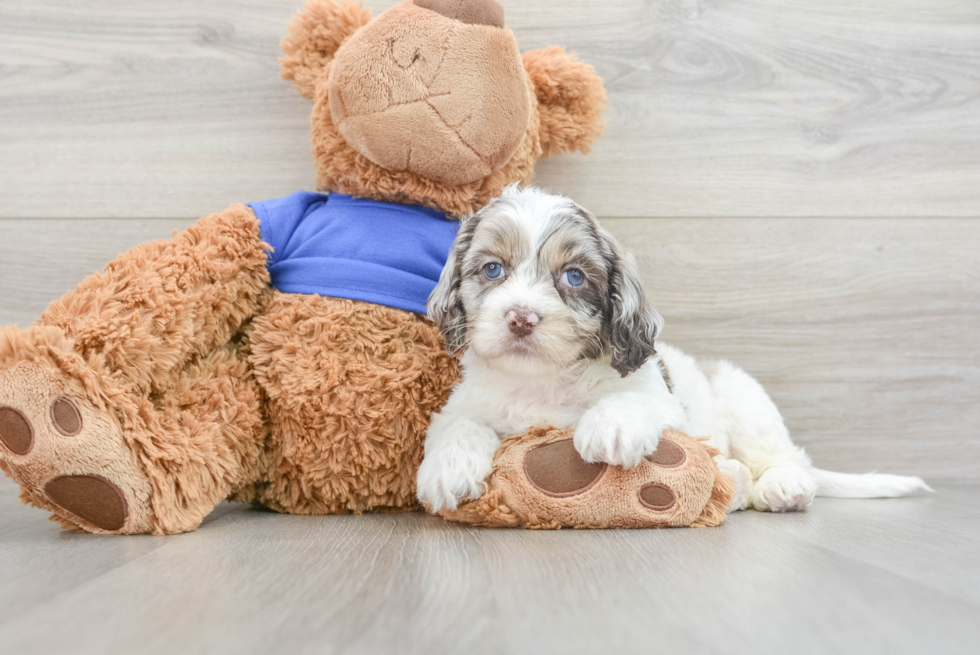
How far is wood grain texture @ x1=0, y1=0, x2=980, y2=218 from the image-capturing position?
2277 mm

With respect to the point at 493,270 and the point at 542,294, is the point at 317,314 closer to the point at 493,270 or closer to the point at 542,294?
the point at 493,270

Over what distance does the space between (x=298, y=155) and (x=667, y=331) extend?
134 centimetres

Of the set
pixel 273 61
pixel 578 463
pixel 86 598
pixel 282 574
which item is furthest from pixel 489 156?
pixel 86 598

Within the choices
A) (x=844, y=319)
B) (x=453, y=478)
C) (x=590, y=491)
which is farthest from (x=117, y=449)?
(x=844, y=319)

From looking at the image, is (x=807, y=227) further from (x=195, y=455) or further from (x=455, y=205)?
(x=195, y=455)

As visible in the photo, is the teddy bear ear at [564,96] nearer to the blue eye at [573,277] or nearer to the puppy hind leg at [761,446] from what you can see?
the blue eye at [573,277]

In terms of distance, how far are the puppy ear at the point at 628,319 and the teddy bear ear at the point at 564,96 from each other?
0.51m

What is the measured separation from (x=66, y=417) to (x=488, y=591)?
3.12ft

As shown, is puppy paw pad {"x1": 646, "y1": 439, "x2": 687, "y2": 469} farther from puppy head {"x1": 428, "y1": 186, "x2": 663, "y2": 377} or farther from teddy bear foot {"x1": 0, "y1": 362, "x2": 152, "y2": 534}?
teddy bear foot {"x1": 0, "y1": 362, "x2": 152, "y2": 534}

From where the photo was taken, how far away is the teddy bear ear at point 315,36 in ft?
6.33

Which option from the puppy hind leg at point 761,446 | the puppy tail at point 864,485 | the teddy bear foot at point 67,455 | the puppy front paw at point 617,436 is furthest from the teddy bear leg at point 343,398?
the puppy tail at point 864,485

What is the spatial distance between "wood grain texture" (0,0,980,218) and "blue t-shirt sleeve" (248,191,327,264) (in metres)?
0.44

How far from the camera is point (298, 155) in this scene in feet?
7.58

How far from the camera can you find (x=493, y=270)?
5.38 feet
